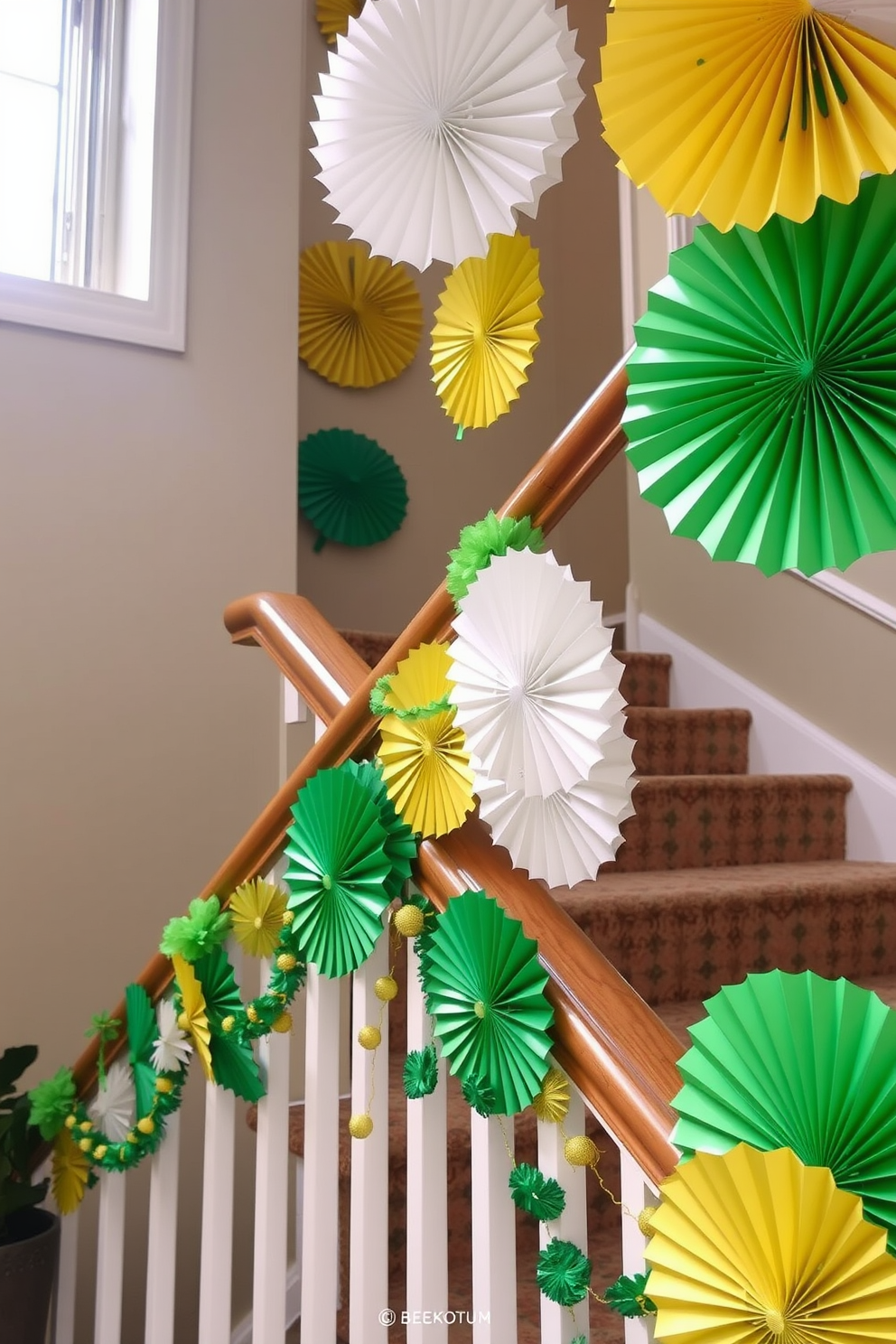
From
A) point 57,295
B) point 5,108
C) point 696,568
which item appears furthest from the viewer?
point 696,568

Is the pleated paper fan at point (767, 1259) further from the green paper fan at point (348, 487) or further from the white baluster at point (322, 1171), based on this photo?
the green paper fan at point (348, 487)

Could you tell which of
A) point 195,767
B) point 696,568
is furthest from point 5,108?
point 696,568

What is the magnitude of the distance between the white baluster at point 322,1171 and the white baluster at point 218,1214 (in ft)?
0.59

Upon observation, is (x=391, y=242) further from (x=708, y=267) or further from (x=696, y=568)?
(x=696, y=568)

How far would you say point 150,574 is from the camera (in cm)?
241

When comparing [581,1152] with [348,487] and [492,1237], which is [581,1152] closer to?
[492,1237]

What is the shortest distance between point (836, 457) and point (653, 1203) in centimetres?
58

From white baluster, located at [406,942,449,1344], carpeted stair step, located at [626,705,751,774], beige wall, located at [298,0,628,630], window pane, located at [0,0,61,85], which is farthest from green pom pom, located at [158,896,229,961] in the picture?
beige wall, located at [298,0,628,630]

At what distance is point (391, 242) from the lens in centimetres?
109

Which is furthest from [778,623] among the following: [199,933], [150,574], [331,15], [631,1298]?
[331,15]

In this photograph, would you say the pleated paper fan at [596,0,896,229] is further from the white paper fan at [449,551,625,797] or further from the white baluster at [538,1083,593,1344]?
the white baluster at [538,1083,593,1344]

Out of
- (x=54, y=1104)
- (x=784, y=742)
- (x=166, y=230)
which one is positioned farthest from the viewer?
(x=784, y=742)

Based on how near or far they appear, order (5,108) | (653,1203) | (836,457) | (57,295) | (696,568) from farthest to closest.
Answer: (696,568) → (5,108) → (57,295) → (653,1203) → (836,457)

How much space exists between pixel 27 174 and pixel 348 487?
1.37m
